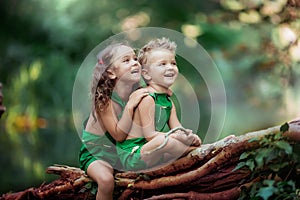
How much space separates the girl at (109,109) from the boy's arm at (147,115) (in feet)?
0.06

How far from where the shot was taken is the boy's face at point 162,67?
6.10 feet

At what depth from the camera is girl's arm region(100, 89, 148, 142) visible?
1853 mm

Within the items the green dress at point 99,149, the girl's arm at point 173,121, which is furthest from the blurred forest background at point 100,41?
the girl's arm at point 173,121

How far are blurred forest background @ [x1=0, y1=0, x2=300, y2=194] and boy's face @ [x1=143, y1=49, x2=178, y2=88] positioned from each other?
302cm

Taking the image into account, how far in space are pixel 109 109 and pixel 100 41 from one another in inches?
147

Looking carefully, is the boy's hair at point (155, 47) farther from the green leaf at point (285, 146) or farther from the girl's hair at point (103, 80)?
the green leaf at point (285, 146)

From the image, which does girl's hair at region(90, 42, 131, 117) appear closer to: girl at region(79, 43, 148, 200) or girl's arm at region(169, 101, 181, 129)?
girl at region(79, 43, 148, 200)

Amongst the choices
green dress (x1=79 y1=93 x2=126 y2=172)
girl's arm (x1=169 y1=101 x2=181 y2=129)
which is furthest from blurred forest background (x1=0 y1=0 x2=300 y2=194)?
girl's arm (x1=169 y1=101 x2=181 y2=129)

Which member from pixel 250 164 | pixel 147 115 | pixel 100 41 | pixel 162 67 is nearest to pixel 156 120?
pixel 147 115

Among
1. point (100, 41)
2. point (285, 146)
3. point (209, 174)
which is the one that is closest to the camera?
point (285, 146)

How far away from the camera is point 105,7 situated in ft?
19.2

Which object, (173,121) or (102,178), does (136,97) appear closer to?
(173,121)

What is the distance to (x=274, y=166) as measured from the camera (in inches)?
73.9

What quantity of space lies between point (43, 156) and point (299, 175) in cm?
298
